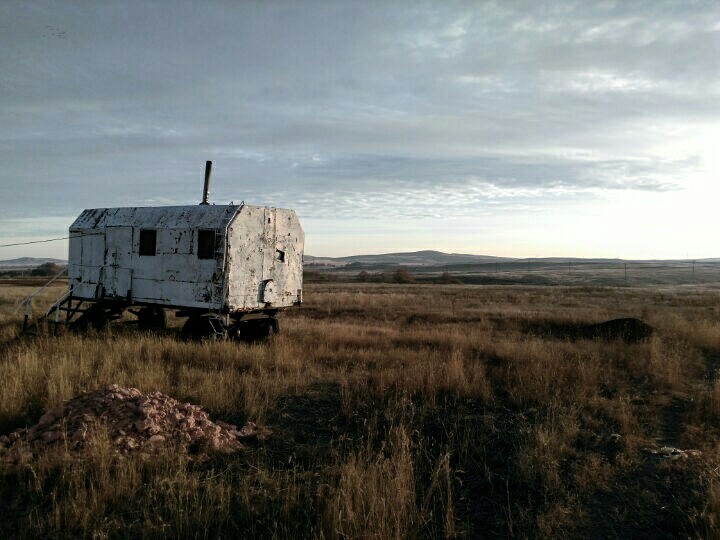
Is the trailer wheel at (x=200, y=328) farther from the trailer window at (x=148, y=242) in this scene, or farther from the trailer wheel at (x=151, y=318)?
the trailer window at (x=148, y=242)

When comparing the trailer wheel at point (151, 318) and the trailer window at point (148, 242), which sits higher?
the trailer window at point (148, 242)

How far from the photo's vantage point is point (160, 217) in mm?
13008

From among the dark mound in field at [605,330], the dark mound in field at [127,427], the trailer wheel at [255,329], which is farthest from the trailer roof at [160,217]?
the dark mound in field at [605,330]

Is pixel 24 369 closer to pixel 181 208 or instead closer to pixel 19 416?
pixel 19 416

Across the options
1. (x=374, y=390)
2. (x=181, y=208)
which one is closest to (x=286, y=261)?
(x=181, y=208)

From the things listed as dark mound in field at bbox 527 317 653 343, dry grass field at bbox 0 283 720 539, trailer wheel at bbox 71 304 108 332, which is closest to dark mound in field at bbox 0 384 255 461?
dry grass field at bbox 0 283 720 539

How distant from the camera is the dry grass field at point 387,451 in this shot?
3723mm

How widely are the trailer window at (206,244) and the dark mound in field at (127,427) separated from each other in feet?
21.5

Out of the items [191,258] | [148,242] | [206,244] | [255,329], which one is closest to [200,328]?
[255,329]

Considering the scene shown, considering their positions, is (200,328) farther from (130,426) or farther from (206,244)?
(130,426)

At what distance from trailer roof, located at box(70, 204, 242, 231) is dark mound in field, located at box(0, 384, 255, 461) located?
268 inches

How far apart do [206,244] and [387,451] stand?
8.43 m

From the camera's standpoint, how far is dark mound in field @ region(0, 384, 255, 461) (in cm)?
486

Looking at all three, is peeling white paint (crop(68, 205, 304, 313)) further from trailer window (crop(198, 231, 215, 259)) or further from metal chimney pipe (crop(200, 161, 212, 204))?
metal chimney pipe (crop(200, 161, 212, 204))
